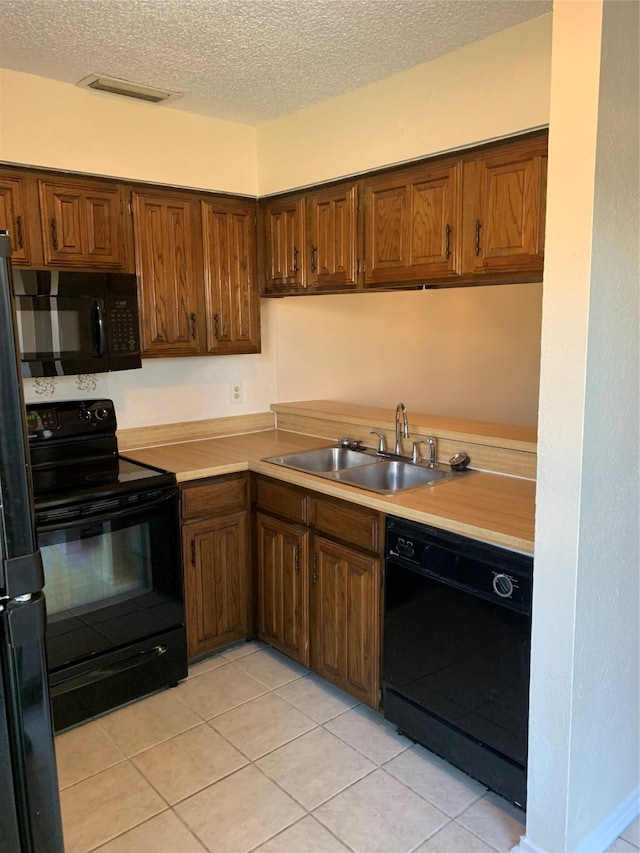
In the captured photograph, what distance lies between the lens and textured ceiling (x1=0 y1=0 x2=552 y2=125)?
197 cm

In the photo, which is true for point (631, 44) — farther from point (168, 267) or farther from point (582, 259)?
point (168, 267)

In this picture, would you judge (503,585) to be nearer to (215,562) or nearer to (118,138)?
(215,562)

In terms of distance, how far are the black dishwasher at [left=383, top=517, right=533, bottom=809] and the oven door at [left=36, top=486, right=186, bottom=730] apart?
93 centimetres

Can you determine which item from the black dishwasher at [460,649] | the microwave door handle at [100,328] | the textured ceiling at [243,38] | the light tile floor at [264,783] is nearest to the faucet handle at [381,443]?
the black dishwasher at [460,649]

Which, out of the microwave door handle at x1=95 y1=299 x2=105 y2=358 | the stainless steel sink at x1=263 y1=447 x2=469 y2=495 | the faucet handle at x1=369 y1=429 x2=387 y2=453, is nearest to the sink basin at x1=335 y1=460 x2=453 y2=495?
the stainless steel sink at x1=263 y1=447 x2=469 y2=495

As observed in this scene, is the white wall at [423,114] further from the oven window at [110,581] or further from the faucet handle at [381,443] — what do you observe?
the oven window at [110,581]

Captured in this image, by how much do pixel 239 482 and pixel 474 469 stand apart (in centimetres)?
101

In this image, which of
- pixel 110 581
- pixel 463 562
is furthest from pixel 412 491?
pixel 110 581

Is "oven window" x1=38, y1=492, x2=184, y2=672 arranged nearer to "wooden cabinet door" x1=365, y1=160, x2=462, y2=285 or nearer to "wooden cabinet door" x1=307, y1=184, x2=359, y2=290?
"wooden cabinet door" x1=307, y1=184, x2=359, y2=290

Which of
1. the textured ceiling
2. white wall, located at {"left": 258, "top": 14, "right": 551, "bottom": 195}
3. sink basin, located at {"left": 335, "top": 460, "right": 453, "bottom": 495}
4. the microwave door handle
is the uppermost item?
the textured ceiling

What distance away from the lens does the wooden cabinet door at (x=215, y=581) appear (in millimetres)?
2744

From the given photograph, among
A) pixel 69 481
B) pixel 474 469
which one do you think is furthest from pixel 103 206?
pixel 474 469

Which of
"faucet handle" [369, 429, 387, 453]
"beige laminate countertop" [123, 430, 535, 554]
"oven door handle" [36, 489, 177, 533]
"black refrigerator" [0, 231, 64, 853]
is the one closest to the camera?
"black refrigerator" [0, 231, 64, 853]

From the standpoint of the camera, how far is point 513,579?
6.04ft
